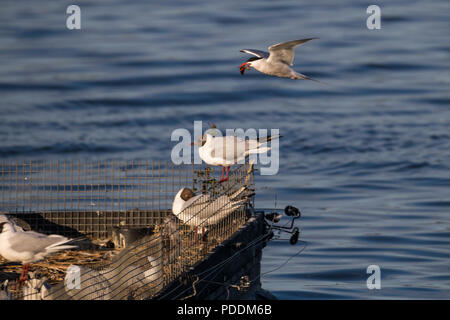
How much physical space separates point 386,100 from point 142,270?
37.7m

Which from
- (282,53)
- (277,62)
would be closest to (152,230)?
(277,62)

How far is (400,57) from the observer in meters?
55.4

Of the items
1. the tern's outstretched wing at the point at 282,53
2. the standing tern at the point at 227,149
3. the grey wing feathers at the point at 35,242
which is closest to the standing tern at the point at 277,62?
the tern's outstretched wing at the point at 282,53

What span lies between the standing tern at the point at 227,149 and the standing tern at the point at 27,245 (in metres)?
3.13

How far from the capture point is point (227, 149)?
45.9 ft

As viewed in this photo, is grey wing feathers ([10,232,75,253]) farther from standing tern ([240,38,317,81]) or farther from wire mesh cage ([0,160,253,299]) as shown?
standing tern ([240,38,317,81])

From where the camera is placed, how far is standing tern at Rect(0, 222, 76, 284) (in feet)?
38.4

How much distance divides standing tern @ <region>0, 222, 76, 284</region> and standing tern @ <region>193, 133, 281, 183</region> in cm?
313

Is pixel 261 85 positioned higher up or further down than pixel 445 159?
higher up

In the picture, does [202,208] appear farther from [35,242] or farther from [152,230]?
[35,242]
